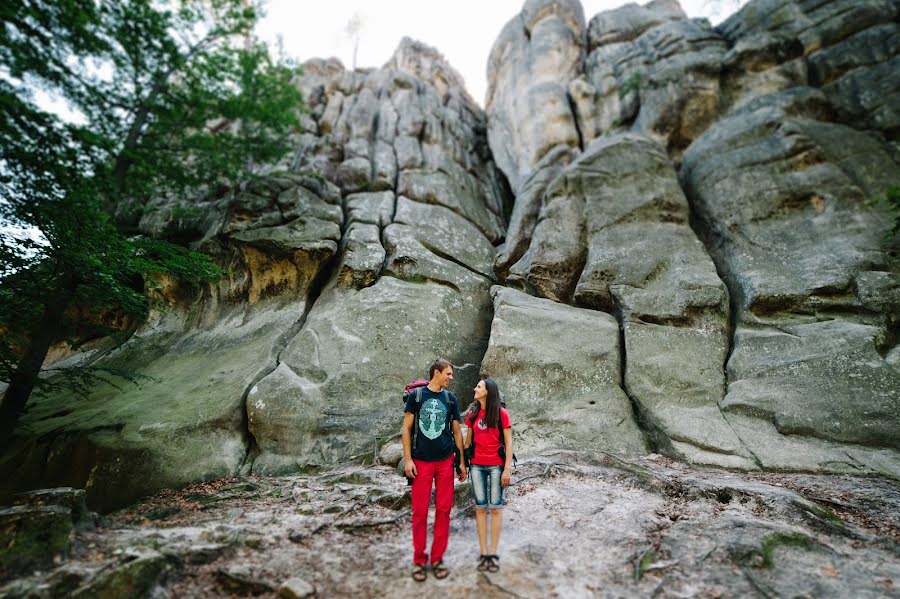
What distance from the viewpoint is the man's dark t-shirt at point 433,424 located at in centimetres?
475

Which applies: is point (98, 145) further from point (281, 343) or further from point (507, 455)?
point (507, 455)

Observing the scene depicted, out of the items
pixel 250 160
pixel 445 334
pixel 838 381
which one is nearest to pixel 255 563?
pixel 445 334

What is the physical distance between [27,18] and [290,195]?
7.99 meters

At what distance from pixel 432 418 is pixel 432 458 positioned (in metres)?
0.46

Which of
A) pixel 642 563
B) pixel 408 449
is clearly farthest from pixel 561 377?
pixel 408 449

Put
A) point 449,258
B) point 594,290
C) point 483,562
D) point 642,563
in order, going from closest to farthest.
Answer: point 483,562, point 642,563, point 594,290, point 449,258

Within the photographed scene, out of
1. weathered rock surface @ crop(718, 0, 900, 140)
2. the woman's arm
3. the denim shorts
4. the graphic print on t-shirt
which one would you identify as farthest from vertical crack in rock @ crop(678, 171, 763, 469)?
the graphic print on t-shirt

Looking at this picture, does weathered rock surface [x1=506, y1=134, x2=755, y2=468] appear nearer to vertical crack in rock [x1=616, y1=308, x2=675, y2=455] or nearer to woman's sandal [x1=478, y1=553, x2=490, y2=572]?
vertical crack in rock [x1=616, y1=308, x2=675, y2=455]

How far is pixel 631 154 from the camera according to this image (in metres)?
15.1

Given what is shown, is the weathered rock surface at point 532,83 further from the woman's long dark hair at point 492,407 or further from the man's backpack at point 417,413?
the man's backpack at point 417,413

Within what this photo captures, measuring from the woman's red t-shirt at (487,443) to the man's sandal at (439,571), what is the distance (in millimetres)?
1234

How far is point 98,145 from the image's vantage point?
30.5 feet

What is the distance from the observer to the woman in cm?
466

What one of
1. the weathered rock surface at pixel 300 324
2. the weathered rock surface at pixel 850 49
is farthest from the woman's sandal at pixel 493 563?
the weathered rock surface at pixel 850 49
